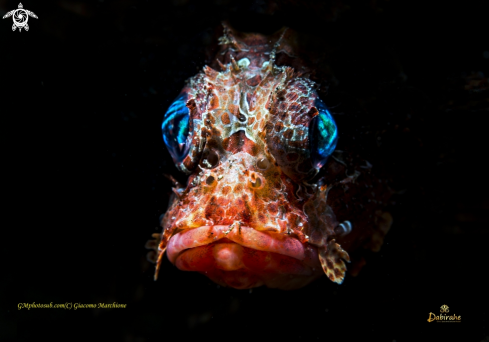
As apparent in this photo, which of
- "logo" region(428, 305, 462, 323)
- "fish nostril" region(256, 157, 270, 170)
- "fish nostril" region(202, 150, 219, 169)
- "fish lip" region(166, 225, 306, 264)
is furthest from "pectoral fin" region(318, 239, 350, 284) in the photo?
"logo" region(428, 305, 462, 323)

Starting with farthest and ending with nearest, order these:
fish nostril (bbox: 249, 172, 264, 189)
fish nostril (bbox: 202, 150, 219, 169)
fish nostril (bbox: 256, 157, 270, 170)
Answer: fish nostril (bbox: 202, 150, 219, 169) < fish nostril (bbox: 256, 157, 270, 170) < fish nostril (bbox: 249, 172, 264, 189)

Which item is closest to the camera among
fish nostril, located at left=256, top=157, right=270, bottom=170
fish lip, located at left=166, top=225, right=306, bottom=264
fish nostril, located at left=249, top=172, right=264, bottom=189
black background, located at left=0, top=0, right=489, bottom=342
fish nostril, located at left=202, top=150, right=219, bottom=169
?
fish lip, located at left=166, top=225, right=306, bottom=264

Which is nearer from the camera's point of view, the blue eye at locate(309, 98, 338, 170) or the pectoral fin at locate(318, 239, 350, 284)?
the pectoral fin at locate(318, 239, 350, 284)

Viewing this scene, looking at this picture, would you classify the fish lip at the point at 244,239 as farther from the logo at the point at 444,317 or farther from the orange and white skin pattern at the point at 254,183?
the logo at the point at 444,317

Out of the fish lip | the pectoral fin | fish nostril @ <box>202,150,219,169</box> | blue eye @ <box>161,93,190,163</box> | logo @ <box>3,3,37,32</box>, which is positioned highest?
logo @ <box>3,3,37,32</box>

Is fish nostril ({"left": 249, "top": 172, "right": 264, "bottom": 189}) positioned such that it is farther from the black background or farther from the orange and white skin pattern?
the black background

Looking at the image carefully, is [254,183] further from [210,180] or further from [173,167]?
[173,167]

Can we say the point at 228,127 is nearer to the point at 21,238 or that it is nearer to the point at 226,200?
the point at 226,200

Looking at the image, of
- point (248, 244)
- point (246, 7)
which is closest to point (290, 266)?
point (248, 244)
